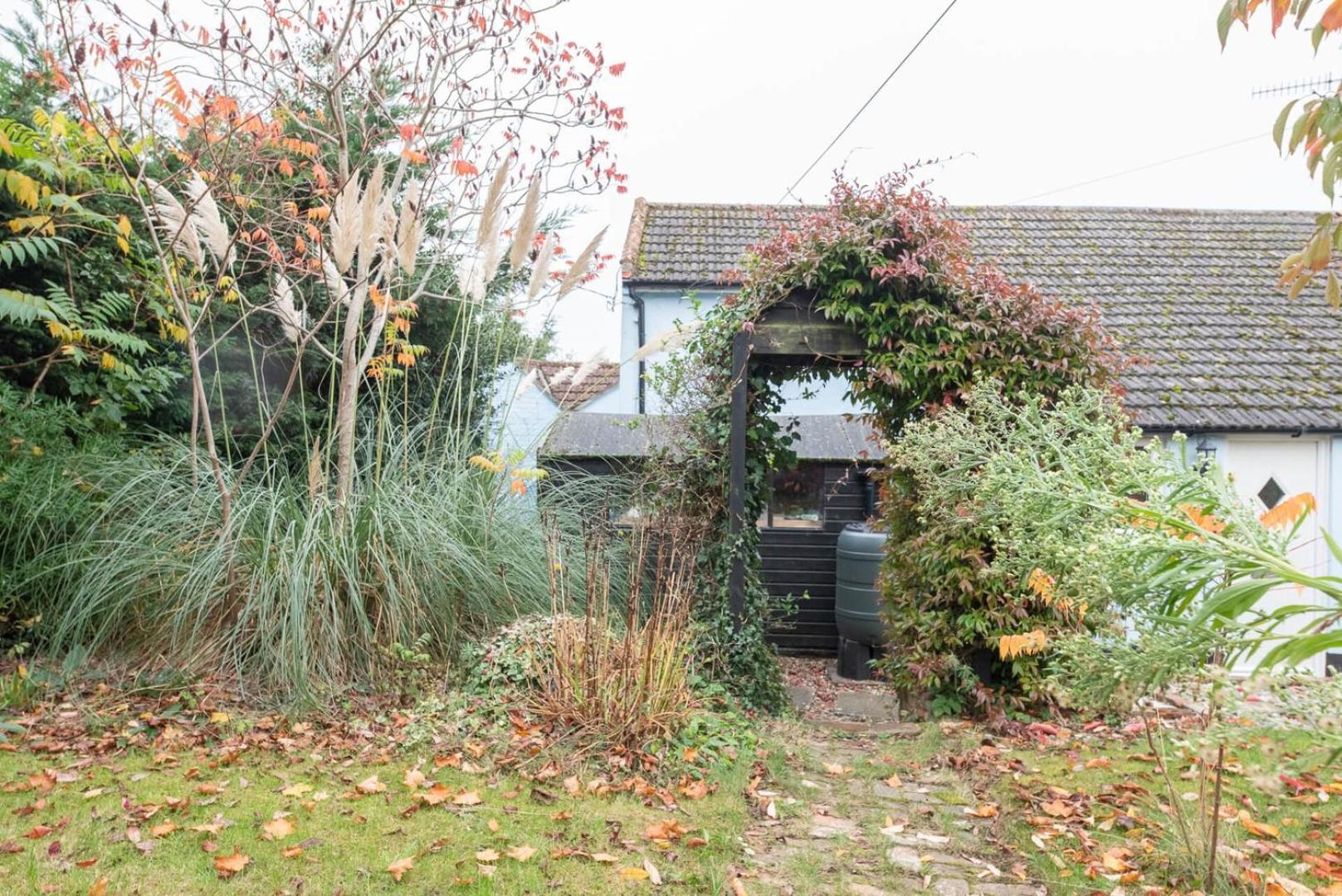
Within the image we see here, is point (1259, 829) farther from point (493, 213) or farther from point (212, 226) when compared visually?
point (212, 226)

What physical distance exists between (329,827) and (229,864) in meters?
0.40

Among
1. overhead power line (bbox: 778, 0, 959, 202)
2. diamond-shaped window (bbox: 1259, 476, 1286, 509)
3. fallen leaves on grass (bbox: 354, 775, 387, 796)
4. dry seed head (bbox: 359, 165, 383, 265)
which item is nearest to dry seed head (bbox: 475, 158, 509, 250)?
dry seed head (bbox: 359, 165, 383, 265)

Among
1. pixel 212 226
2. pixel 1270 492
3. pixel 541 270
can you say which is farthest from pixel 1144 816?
pixel 1270 492

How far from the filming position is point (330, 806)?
10.4 feet

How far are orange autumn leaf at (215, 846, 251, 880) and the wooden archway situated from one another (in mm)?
3160

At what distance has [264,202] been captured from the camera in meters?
7.31

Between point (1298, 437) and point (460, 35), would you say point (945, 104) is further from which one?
point (460, 35)

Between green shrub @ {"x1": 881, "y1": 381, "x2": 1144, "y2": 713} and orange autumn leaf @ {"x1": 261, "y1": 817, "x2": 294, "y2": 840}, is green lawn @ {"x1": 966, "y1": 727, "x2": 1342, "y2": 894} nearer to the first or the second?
green shrub @ {"x1": 881, "y1": 381, "x2": 1144, "y2": 713}

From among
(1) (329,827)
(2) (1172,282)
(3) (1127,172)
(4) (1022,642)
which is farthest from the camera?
(3) (1127,172)

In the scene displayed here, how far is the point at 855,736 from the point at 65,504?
14.2 ft

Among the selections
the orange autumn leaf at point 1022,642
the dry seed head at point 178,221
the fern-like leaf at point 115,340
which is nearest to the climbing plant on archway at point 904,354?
the orange autumn leaf at point 1022,642

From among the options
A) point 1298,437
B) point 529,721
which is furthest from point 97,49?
point 1298,437

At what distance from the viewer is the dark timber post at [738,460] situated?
213 inches

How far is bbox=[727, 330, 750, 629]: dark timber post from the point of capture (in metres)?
5.41
